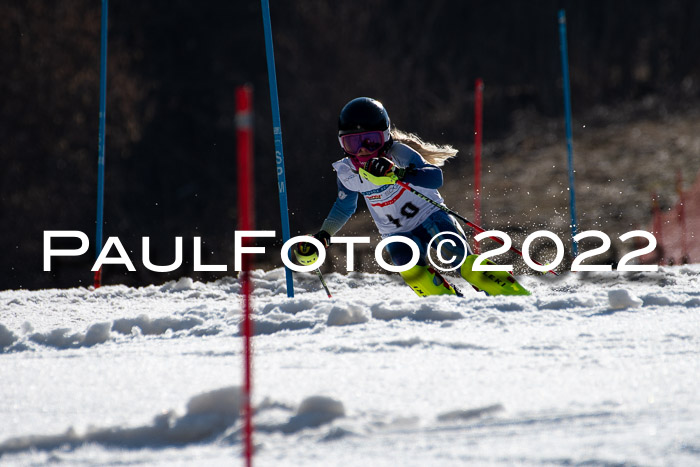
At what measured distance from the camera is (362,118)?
16.6ft

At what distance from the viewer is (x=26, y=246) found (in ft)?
42.8

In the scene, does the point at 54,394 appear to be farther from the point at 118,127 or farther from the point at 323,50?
the point at 323,50

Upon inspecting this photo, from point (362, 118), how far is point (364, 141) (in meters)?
0.13

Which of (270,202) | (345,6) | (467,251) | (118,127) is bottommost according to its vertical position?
(467,251)

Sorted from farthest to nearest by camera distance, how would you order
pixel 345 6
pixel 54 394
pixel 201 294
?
1. pixel 345 6
2. pixel 201 294
3. pixel 54 394

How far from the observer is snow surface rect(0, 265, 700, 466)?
93.1 inches

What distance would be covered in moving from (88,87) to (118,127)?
942 mm

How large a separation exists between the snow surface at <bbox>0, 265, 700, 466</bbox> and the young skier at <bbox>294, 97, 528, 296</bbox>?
0.59 metres

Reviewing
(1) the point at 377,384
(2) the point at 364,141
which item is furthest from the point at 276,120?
(1) the point at 377,384

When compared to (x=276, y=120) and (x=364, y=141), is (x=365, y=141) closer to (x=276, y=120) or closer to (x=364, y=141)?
(x=364, y=141)

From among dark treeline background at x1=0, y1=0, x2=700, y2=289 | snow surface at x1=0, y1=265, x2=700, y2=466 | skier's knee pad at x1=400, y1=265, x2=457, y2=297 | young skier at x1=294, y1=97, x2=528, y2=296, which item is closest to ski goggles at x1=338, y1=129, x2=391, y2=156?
young skier at x1=294, y1=97, x2=528, y2=296

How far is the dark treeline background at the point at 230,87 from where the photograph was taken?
1352 cm

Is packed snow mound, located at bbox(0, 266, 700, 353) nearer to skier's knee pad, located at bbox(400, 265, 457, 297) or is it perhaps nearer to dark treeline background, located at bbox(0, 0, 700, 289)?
skier's knee pad, located at bbox(400, 265, 457, 297)

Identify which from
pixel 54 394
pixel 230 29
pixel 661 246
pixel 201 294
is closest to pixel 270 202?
pixel 230 29
